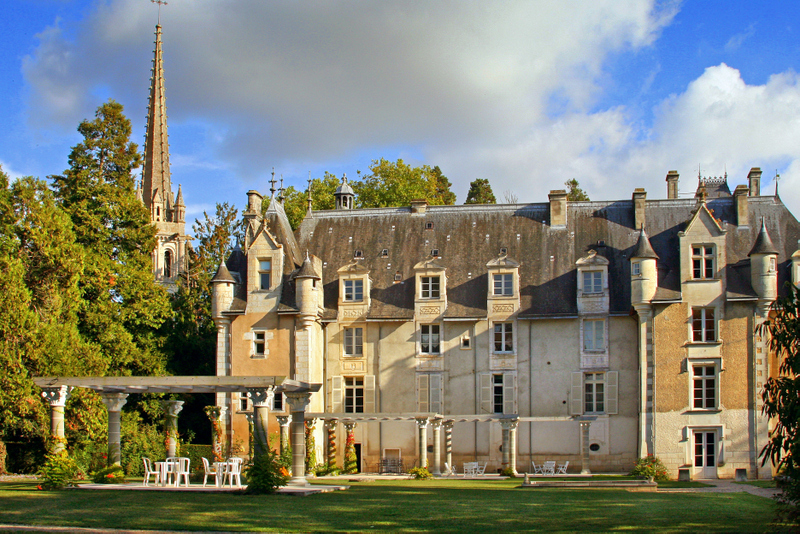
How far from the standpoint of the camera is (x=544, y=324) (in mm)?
33844

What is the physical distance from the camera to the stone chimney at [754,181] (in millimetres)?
36625

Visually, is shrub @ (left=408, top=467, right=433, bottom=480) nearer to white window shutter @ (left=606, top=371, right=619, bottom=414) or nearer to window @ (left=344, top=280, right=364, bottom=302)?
white window shutter @ (left=606, top=371, right=619, bottom=414)

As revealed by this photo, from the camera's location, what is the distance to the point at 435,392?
3406cm

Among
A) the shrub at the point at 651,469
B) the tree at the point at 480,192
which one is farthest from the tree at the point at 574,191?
the shrub at the point at 651,469

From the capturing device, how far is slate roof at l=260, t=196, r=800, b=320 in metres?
33.7

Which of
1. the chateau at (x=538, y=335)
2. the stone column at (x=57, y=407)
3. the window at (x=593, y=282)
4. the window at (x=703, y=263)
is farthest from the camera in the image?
the window at (x=593, y=282)

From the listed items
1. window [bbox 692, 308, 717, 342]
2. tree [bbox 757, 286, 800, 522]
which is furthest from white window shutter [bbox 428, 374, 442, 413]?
tree [bbox 757, 286, 800, 522]

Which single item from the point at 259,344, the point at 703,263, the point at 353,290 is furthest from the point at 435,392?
the point at 703,263

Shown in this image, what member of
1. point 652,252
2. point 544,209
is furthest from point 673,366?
point 544,209

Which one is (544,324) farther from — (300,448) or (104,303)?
(104,303)

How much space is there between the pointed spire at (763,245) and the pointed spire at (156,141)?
52.4 m

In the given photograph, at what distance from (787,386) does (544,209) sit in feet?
80.0

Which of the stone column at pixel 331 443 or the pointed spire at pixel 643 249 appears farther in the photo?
the stone column at pixel 331 443

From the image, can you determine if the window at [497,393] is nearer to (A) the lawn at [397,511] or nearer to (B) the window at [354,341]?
(B) the window at [354,341]
